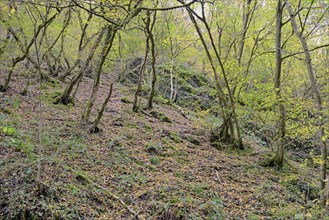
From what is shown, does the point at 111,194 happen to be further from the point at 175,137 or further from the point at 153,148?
the point at 175,137

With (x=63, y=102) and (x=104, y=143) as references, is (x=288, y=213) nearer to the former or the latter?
(x=104, y=143)

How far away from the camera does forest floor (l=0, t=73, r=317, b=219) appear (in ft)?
13.4

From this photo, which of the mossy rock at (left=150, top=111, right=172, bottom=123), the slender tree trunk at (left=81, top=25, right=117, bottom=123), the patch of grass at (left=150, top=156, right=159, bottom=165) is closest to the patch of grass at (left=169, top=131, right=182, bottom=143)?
the mossy rock at (left=150, top=111, right=172, bottom=123)

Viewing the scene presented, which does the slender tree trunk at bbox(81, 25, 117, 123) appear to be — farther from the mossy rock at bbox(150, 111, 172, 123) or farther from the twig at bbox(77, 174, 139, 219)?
the mossy rock at bbox(150, 111, 172, 123)

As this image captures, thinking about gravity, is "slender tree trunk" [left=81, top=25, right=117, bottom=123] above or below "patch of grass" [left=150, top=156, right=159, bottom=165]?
above

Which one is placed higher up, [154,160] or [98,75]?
[98,75]

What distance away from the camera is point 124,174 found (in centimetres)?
578

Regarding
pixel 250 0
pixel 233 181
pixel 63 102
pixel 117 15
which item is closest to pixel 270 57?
pixel 250 0

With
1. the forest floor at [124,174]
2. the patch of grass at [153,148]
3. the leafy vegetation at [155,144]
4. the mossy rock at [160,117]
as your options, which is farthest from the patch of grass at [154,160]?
the mossy rock at [160,117]

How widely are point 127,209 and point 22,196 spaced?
1662 millimetres

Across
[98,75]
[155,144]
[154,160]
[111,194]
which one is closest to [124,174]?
[111,194]

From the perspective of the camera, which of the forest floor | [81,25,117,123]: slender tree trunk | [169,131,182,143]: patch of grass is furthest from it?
[169,131,182,143]: patch of grass

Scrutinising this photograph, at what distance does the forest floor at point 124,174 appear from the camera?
161 inches

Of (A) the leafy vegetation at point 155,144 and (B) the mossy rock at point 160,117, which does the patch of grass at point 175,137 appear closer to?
(A) the leafy vegetation at point 155,144
